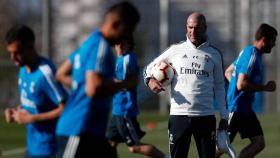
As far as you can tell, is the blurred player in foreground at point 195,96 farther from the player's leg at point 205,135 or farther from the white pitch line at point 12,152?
the white pitch line at point 12,152

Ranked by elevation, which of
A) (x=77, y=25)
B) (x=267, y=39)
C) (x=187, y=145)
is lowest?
(x=77, y=25)

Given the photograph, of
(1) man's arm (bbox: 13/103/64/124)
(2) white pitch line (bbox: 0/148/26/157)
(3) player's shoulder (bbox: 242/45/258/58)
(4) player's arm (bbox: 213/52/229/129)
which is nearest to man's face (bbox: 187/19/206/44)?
(4) player's arm (bbox: 213/52/229/129)

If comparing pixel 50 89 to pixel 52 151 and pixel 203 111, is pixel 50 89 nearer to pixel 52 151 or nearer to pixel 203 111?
pixel 52 151

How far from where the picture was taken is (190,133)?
11.1 meters

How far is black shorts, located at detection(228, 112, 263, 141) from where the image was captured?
13367 mm

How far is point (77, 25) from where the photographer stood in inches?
2085

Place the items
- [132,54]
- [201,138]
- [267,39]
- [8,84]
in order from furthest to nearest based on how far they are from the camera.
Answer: [8,84] < [132,54] < [267,39] < [201,138]

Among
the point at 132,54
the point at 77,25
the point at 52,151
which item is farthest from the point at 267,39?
the point at 77,25

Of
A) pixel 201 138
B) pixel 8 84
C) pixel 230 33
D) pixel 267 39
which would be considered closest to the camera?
pixel 201 138

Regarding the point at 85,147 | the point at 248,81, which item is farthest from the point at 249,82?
the point at 85,147

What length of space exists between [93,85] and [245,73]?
17.0ft

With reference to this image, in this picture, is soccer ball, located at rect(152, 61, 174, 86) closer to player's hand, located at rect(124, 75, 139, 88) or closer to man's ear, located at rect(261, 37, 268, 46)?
man's ear, located at rect(261, 37, 268, 46)

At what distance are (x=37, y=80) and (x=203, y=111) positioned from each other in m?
3.01

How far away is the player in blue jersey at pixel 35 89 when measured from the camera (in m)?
8.64
